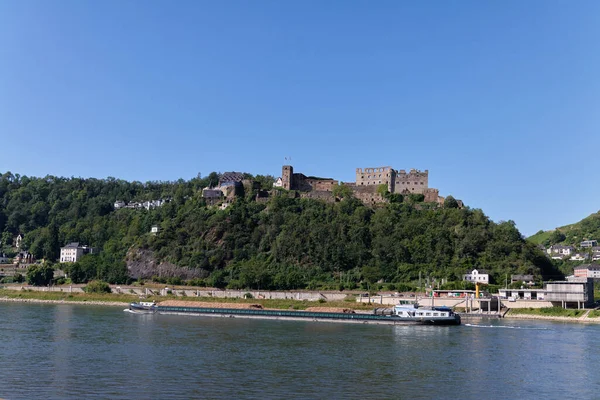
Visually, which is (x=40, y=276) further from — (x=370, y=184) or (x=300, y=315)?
(x=370, y=184)

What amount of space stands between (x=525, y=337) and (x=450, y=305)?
24308 mm

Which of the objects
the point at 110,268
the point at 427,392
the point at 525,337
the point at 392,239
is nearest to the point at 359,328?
the point at 525,337

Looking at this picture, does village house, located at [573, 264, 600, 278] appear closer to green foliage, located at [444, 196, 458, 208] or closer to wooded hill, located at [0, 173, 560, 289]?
wooded hill, located at [0, 173, 560, 289]

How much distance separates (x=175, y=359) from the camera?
34.9 m

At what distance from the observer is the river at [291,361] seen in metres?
27.1

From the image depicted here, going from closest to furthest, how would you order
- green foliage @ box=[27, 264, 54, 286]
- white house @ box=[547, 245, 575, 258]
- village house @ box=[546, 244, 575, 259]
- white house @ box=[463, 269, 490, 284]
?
white house @ box=[463, 269, 490, 284] → green foliage @ box=[27, 264, 54, 286] → village house @ box=[546, 244, 575, 259] → white house @ box=[547, 245, 575, 258]

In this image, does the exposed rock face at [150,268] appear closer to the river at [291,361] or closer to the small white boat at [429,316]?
the river at [291,361]

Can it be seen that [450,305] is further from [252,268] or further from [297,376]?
[297,376]

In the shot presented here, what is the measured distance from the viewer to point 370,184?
11538cm

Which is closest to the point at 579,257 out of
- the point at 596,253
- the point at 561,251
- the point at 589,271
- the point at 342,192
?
the point at 596,253

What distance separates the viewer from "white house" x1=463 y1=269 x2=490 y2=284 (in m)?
80.4

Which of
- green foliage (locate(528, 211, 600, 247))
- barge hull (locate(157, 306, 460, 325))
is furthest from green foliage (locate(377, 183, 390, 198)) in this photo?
green foliage (locate(528, 211, 600, 247))

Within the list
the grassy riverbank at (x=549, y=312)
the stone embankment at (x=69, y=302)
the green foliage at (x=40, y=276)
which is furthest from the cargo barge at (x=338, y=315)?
the green foliage at (x=40, y=276)

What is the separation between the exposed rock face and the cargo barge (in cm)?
2419
